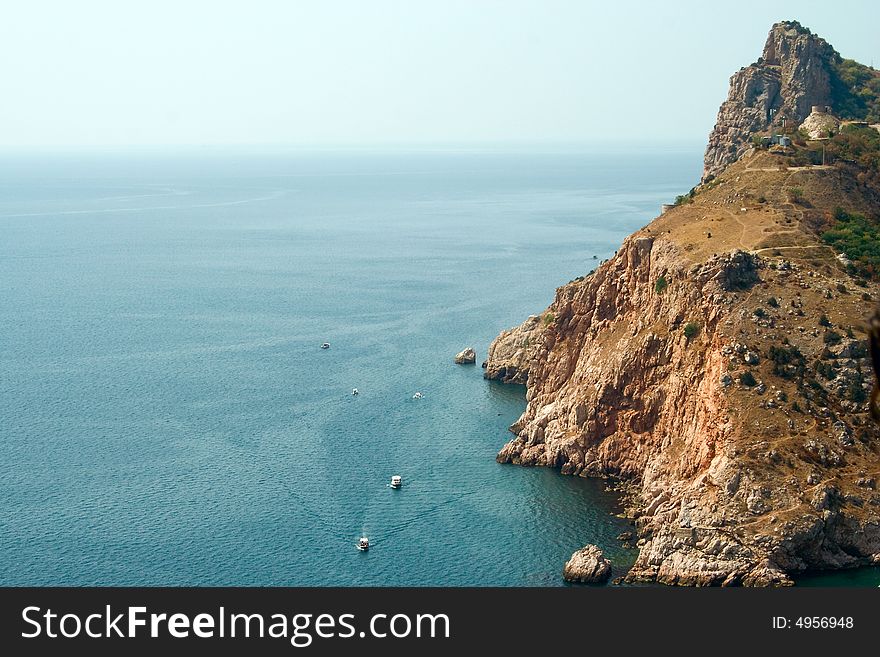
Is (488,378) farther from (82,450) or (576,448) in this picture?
(82,450)

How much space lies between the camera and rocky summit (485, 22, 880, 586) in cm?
8644

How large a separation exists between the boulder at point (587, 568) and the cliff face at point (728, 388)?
2.60m

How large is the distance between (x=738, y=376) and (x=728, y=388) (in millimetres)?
1494

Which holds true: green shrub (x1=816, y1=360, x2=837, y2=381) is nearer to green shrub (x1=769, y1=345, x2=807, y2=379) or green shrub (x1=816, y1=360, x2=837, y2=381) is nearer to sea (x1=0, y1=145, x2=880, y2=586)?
green shrub (x1=769, y1=345, x2=807, y2=379)

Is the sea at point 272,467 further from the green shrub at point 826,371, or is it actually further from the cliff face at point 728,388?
the green shrub at point 826,371

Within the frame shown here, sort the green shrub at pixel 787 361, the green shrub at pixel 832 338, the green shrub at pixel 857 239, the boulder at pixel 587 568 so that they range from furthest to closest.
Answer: the green shrub at pixel 857 239 → the green shrub at pixel 832 338 → the green shrub at pixel 787 361 → the boulder at pixel 587 568

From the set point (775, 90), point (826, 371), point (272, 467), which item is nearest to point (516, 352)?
point (272, 467)

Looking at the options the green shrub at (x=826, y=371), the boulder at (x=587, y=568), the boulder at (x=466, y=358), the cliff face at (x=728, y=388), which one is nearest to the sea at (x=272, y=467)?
the boulder at (x=587, y=568)

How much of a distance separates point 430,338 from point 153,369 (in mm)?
39136

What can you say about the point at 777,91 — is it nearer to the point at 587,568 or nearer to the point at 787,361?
the point at 787,361

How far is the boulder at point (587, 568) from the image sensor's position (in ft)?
281

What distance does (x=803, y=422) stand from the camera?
9312 cm

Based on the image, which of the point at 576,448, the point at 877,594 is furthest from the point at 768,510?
the point at 877,594

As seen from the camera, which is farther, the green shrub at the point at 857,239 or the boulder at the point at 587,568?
the green shrub at the point at 857,239
